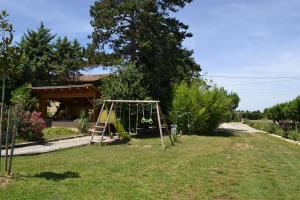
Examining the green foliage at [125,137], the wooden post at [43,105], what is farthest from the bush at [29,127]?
the wooden post at [43,105]

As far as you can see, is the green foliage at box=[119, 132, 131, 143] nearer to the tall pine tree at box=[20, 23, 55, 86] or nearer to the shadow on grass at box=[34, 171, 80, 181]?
the shadow on grass at box=[34, 171, 80, 181]

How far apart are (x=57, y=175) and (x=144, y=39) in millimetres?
18525

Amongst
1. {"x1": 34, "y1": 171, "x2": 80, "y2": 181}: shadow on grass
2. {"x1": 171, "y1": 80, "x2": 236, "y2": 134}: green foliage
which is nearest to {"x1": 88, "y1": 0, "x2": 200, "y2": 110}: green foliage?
{"x1": 171, "y1": 80, "x2": 236, "y2": 134}: green foliage

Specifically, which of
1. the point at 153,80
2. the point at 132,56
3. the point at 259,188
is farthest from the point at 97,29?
the point at 259,188

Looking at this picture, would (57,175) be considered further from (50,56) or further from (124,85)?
(50,56)

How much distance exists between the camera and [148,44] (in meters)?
26.1

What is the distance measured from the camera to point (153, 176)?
949 centimetres

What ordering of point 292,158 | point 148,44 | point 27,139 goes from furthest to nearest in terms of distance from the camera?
point 148,44
point 27,139
point 292,158

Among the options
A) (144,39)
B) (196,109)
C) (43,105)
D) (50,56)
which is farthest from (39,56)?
(196,109)

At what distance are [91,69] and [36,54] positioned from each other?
22.1ft

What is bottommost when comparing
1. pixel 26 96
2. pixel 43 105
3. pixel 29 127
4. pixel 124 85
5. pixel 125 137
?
pixel 125 137

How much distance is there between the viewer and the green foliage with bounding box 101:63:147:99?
22094mm

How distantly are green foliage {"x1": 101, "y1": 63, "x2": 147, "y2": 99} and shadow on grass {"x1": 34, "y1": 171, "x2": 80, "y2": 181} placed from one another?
41.5 feet

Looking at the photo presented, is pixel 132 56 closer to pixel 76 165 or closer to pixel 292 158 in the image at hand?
pixel 292 158
